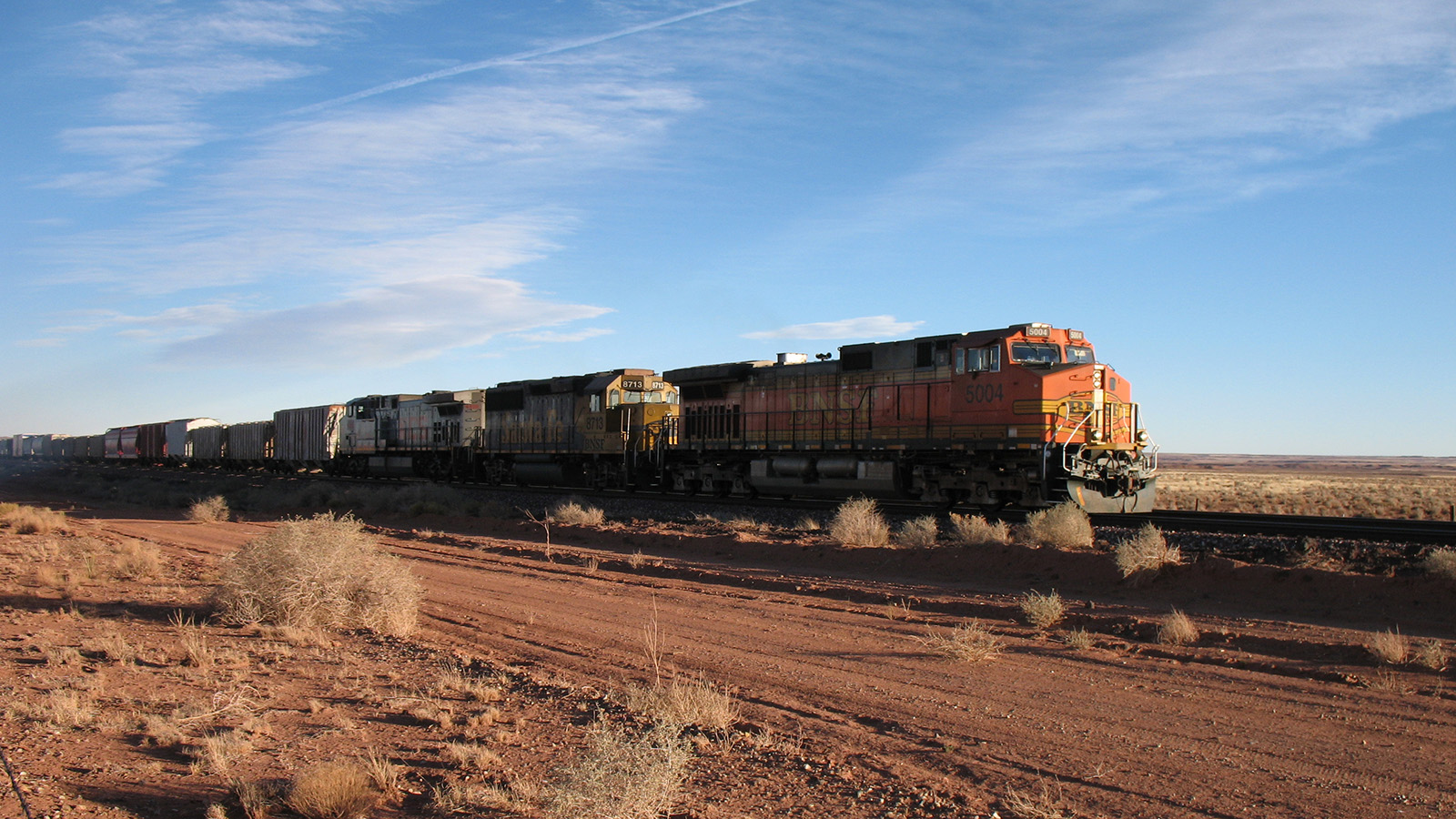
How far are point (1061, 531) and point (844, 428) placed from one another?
8352mm

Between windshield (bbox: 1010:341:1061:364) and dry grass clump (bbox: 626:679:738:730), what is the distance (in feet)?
43.0

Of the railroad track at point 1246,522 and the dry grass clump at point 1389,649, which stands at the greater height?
the railroad track at point 1246,522

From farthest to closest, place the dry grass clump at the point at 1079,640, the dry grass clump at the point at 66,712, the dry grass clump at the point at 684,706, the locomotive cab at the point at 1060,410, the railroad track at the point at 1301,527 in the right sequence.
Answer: the locomotive cab at the point at 1060,410 < the railroad track at the point at 1301,527 < the dry grass clump at the point at 1079,640 < the dry grass clump at the point at 66,712 < the dry grass clump at the point at 684,706

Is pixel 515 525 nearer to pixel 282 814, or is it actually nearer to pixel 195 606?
pixel 195 606

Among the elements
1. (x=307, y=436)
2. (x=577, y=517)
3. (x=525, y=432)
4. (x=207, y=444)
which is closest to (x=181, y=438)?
(x=207, y=444)

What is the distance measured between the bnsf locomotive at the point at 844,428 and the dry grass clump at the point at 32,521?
45.5 feet

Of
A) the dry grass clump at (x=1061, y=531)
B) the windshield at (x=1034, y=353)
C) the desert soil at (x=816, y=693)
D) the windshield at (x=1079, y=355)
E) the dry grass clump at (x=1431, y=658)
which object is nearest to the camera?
the desert soil at (x=816, y=693)

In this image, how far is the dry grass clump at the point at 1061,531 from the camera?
1432cm

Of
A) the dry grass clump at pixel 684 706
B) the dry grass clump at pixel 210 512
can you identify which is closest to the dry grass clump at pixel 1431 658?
the dry grass clump at pixel 684 706

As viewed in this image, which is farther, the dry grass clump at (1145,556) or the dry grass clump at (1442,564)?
the dry grass clump at (1145,556)

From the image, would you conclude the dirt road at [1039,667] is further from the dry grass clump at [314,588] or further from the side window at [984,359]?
the side window at [984,359]

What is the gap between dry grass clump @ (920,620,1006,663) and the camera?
8.41 meters

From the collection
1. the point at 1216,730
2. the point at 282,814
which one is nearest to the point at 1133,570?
the point at 1216,730

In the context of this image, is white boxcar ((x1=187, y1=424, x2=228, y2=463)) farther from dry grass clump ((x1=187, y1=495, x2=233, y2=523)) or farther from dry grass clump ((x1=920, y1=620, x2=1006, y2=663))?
dry grass clump ((x1=920, y1=620, x2=1006, y2=663))
